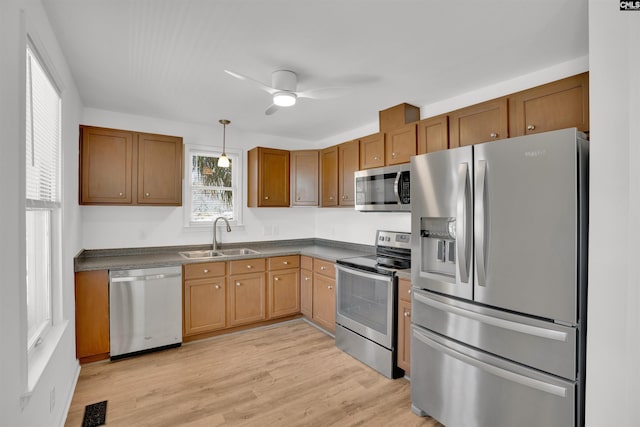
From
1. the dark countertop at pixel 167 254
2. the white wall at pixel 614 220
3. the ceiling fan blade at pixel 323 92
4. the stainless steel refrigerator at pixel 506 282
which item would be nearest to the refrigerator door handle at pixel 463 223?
the stainless steel refrigerator at pixel 506 282

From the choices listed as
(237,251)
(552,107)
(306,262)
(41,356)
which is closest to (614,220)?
(552,107)

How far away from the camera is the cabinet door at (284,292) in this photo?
3918mm

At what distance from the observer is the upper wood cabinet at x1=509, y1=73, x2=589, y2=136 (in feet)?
6.55

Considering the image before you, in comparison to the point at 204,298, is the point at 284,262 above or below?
above

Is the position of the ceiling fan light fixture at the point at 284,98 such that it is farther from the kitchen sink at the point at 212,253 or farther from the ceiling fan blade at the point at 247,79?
the kitchen sink at the point at 212,253

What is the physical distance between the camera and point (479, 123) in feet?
8.21

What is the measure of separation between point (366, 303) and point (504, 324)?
144 centimetres

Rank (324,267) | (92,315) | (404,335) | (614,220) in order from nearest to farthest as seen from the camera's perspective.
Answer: (614,220), (404,335), (92,315), (324,267)

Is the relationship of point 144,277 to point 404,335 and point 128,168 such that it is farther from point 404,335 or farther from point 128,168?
point 404,335

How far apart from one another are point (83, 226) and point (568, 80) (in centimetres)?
453

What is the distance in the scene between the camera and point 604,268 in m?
1.41

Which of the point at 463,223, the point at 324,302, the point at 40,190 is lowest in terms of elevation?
the point at 324,302

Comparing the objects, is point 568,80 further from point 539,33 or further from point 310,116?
point 310,116

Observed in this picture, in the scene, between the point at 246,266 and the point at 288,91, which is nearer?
the point at 288,91
